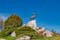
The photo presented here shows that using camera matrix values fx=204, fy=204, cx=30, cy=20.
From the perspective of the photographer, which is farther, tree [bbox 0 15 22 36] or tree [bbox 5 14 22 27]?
tree [bbox 5 14 22 27]

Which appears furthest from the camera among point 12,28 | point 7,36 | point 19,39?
point 12,28

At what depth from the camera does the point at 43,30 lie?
1286 inches

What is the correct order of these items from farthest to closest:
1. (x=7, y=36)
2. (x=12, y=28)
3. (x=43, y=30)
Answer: (x=43, y=30) → (x=12, y=28) → (x=7, y=36)

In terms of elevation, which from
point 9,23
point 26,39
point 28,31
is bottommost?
point 26,39

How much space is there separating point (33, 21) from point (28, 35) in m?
6.35

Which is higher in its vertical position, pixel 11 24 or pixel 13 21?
pixel 13 21

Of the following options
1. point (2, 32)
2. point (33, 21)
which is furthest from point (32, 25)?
point (2, 32)

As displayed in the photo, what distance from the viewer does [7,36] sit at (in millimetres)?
28609

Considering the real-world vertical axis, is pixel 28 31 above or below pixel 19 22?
below

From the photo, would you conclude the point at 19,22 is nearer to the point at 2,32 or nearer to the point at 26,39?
the point at 2,32

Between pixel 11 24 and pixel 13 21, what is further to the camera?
pixel 13 21

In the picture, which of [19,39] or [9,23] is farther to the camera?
[9,23]

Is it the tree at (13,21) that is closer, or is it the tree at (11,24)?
the tree at (11,24)

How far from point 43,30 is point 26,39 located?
6983 millimetres
